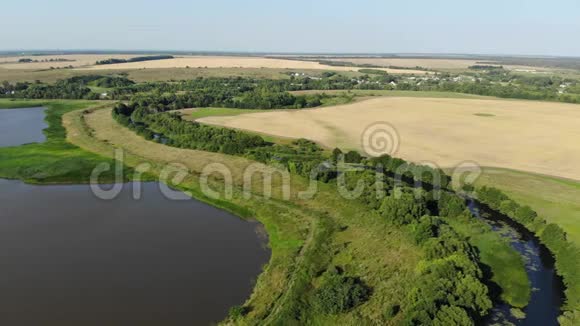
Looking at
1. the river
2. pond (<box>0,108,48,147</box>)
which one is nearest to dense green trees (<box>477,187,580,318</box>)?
the river

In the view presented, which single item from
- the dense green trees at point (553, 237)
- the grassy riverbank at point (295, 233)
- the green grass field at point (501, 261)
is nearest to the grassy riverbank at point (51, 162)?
the grassy riverbank at point (295, 233)

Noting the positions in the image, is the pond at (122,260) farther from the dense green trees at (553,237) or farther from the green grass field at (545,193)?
the green grass field at (545,193)

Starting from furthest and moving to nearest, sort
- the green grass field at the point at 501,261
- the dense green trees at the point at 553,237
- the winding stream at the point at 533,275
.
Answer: the dense green trees at the point at 553,237 → the green grass field at the point at 501,261 → the winding stream at the point at 533,275

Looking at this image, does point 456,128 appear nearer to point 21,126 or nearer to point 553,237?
point 553,237

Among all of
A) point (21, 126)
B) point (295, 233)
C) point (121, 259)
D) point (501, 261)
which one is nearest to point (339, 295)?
point (295, 233)

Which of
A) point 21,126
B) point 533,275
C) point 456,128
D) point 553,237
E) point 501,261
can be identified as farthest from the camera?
point 21,126

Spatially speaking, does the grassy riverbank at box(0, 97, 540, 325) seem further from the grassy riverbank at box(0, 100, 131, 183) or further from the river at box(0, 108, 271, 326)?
the river at box(0, 108, 271, 326)
